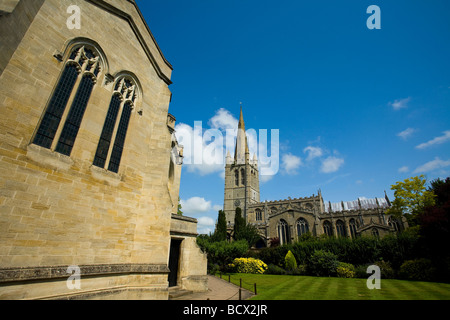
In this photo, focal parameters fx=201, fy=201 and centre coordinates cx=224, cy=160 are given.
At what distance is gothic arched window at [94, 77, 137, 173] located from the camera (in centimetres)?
742

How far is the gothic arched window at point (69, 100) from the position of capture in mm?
5959

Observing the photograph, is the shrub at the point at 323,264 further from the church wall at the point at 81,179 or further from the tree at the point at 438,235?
the church wall at the point at 81,179

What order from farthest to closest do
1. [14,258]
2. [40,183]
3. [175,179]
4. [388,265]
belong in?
1. [388,265]
2. [175,179]
3. [40,183]
4. [14,258]

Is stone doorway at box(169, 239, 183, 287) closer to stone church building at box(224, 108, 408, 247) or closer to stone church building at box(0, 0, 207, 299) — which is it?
stone church building at box(0, 0, 207, 299)

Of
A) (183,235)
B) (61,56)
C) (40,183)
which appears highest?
(61,56)

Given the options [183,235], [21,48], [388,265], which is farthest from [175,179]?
[388,265]

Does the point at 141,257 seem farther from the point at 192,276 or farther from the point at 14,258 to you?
the point at 192,276

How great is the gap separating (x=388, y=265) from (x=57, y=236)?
81.1 ft

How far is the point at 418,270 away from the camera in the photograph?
15.4m

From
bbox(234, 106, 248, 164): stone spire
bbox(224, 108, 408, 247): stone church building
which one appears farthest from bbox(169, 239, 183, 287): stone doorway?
bbox(234, 106, 248, 164): stone spire

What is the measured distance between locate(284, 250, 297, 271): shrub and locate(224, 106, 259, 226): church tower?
123ft
